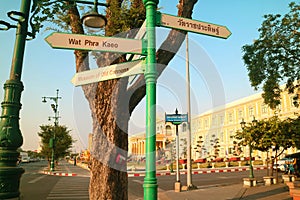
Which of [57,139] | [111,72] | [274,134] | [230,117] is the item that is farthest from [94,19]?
[230,117]

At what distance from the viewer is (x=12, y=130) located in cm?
328

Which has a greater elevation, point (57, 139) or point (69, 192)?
point (57, 139)

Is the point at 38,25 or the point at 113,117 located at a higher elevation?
the point at 38,25

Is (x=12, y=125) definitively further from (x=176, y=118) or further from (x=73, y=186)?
(x=73, y=186)

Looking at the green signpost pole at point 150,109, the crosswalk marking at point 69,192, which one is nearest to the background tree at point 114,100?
the green signpost pole at point 150,109

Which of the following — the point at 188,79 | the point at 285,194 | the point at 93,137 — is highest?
the point at 188,79

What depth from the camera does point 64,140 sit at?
1517 inches

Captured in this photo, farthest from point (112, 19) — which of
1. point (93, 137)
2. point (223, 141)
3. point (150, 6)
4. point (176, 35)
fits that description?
point (223, 141)

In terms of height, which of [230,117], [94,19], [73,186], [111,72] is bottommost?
[73,186]

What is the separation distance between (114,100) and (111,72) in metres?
0.99

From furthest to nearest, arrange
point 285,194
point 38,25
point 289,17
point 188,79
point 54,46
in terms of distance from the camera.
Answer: point 188,79, point 289,17, point 285,194, point 38,25, point 54,46

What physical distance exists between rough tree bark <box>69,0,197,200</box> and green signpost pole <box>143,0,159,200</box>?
1.26 meters

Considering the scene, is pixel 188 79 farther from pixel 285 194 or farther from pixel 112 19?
pixel 112 19

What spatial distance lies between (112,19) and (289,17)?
10564 mm
